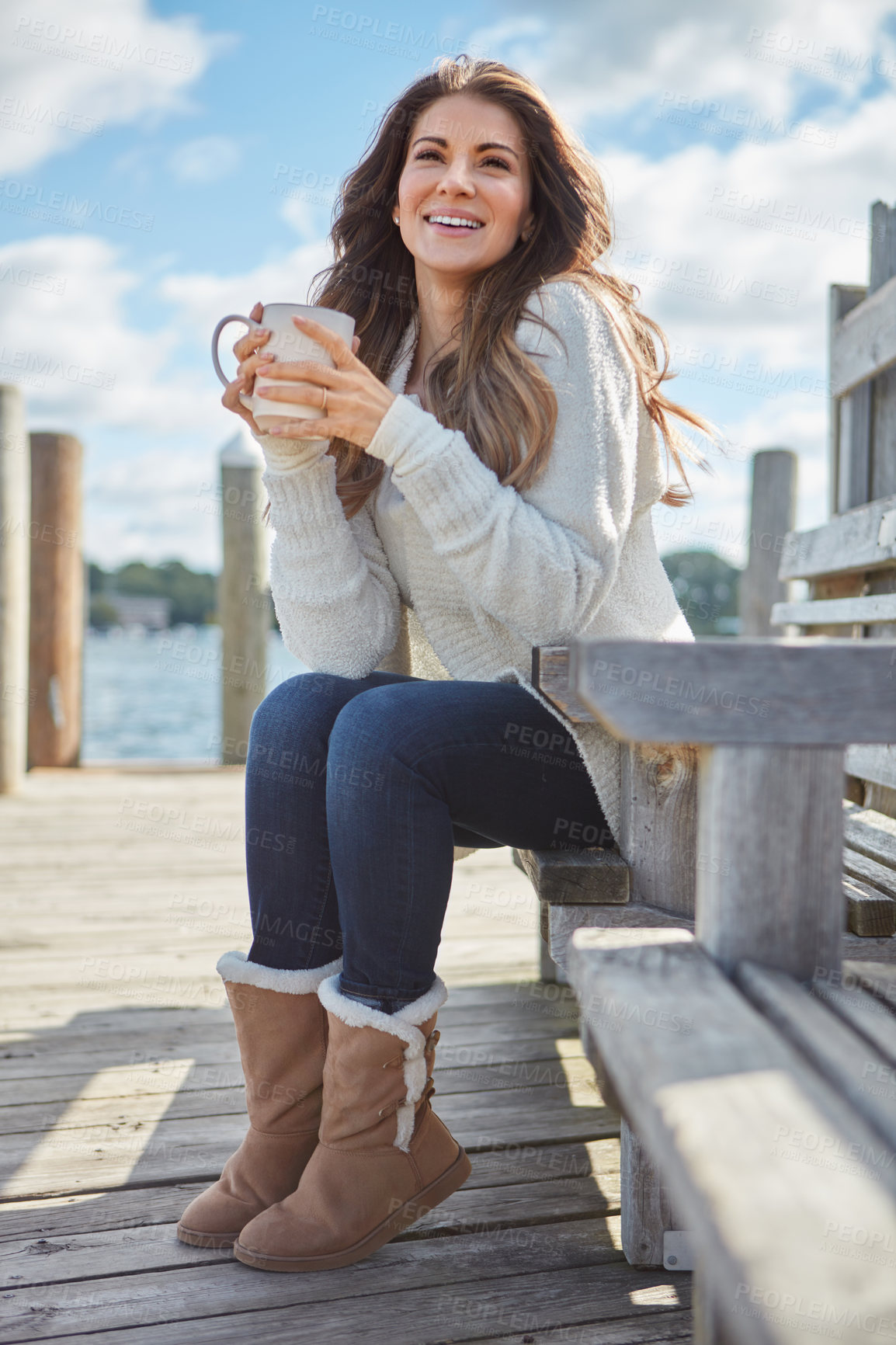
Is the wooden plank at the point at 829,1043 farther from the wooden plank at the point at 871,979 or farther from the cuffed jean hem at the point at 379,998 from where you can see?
the cuffed jean hem at the point at 379,998

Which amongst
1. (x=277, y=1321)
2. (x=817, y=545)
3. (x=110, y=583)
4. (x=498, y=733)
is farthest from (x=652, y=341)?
(x=110, y=583)

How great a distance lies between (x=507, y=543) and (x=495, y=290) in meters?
0.43

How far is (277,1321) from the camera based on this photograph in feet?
3.44

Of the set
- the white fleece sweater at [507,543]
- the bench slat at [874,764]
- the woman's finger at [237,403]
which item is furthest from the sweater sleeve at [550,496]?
the bench slat at [874,764]

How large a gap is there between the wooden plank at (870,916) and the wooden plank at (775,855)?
0.99 ft

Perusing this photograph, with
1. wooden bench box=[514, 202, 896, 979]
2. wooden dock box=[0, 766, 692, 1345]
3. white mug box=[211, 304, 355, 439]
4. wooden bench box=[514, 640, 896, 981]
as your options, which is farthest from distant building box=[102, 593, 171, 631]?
wooden bench box=[514, 640, 896, 981]

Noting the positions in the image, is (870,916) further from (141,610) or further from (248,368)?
(141,610)

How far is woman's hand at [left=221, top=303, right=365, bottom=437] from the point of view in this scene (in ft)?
4.05

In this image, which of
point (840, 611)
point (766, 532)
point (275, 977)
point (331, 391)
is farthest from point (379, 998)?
point (766, 532)

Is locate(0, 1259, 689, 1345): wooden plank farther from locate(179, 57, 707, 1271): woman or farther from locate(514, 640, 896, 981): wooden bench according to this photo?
locate(514, 640, 896, 981): wooden bench

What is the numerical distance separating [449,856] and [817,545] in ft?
3.68

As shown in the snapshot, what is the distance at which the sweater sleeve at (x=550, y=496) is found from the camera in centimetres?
120

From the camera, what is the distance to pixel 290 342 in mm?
1226

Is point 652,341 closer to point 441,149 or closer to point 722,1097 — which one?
point 441,149
